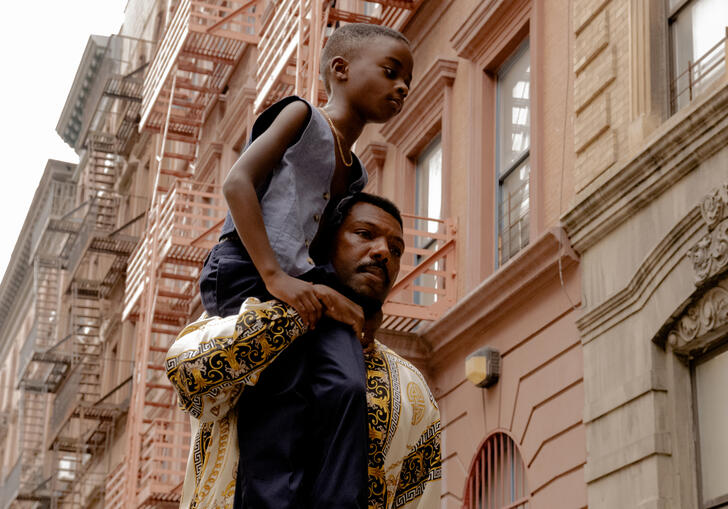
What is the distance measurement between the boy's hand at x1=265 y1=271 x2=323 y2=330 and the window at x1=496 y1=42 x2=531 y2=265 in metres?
10.8

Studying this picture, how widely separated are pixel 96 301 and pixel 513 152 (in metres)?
25.7

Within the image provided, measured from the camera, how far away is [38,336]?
44031 mm

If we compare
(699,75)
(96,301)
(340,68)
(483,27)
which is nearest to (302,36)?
(483,27)

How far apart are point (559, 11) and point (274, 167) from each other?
1078cm

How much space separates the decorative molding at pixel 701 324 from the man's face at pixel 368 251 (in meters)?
6.46

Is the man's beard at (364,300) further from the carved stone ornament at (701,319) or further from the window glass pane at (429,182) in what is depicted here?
the window glass pane at (429,182)

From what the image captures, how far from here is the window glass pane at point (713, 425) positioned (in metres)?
10.8

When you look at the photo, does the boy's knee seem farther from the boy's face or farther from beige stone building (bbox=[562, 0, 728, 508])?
beige stone building (bbox=[562, 0, 728, 508])

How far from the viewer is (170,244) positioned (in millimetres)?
24172

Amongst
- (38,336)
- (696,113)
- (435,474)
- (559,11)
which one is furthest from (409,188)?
(38,336)

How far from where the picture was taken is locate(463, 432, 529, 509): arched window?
14320mm

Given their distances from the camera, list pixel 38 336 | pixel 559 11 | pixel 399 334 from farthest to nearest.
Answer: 1. pixel 38 336
2. pixel 399 334
3. pixel 559 11

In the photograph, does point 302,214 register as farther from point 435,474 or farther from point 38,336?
point 38,336

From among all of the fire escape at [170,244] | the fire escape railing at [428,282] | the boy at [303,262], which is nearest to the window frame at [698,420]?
the fire escape railing at [428,282]
